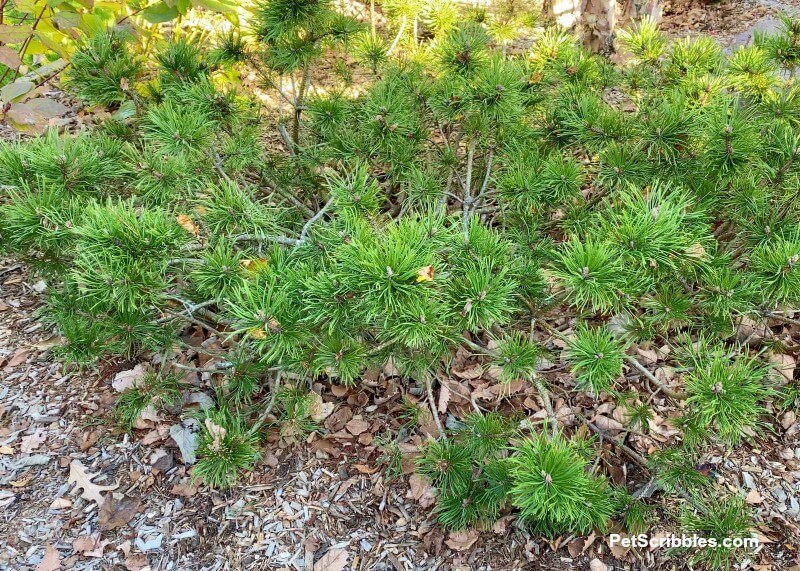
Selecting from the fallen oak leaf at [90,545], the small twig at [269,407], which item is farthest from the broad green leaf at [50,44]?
the fallen oak leaf at [90,545]

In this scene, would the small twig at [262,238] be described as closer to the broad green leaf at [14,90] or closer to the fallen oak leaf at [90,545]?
the broad green leaf at [14,90]

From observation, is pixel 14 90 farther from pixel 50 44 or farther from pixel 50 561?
pixel 50 561

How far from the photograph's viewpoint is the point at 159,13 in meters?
2.28

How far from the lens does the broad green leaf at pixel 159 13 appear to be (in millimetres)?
2254

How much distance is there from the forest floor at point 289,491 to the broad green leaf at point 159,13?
1302mm

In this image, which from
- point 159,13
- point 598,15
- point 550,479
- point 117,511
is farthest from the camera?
point 598,15

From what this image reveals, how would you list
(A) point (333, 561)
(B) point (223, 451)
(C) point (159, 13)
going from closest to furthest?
(B) point (223, 451) < (A) point (333, 561) < (C) point (159, 13)

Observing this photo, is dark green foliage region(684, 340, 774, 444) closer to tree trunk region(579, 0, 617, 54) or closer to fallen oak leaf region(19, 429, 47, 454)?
fallen oak leaf region(19, 429, 47, 454)

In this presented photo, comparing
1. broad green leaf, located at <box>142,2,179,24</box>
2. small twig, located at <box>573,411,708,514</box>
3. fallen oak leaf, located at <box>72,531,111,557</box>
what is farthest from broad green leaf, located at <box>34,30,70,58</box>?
small twig, located at <box>573,411,708,514</box>

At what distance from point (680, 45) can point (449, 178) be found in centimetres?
92

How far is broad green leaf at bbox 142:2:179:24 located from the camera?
88.7 inches

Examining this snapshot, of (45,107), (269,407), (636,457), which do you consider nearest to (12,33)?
(45,107)

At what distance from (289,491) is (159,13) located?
75.7 inches

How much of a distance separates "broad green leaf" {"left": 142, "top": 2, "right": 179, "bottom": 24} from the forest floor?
1.30 metres
